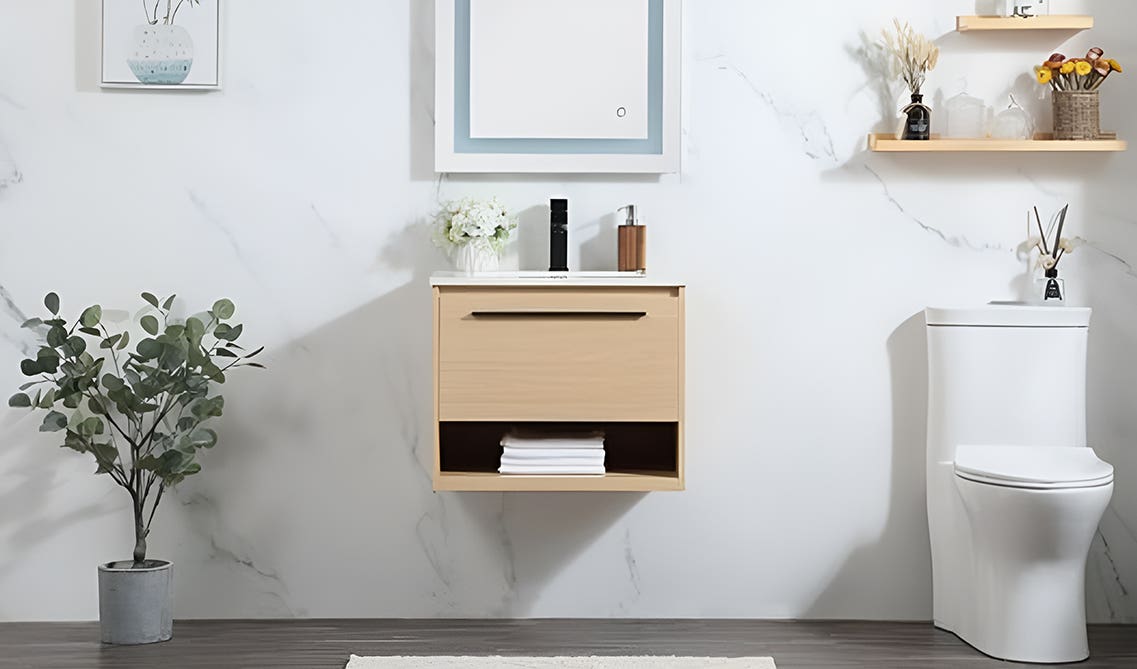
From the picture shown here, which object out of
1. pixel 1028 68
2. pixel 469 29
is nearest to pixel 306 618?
pixel 469 29

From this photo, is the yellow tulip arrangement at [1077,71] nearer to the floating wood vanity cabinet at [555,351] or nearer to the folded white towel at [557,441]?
the floating wood vanity cabinet at [555,351]

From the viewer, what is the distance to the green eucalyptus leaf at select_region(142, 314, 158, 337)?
9.12 feet

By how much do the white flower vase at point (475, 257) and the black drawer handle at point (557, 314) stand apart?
10.4 inches

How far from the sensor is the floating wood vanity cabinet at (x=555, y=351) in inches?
104

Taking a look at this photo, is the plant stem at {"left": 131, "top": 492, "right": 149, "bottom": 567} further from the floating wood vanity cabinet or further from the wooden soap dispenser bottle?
the wooden soap dispenser bottle

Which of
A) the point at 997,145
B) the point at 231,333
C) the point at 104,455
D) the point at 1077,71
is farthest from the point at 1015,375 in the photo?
the point at 104,455

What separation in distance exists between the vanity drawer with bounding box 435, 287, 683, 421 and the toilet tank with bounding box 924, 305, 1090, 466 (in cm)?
78

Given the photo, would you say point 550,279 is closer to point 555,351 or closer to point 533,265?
point 555,351

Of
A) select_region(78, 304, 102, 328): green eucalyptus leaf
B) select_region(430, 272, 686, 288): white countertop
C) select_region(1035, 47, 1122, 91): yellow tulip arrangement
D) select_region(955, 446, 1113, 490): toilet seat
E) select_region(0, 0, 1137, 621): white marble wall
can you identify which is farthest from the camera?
select_region(0, 0, 1137, 621): white marble wall

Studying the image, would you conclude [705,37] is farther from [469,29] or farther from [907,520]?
[907,520]

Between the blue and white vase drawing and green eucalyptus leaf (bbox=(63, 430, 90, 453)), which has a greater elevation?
the blue and white vase drawing

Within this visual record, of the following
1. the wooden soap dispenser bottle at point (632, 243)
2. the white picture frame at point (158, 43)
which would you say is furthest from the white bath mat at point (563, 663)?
the white picture frame at point (158, 43)

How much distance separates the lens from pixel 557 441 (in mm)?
2709

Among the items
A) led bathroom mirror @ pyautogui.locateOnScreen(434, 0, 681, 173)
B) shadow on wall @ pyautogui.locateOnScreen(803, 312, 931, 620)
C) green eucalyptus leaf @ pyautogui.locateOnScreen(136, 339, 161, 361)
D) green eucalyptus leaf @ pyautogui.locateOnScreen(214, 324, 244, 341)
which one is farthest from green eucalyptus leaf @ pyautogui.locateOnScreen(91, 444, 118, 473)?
shadow on wall @ pyautogui.locateOnScreen(803, 312, 931, 620)
